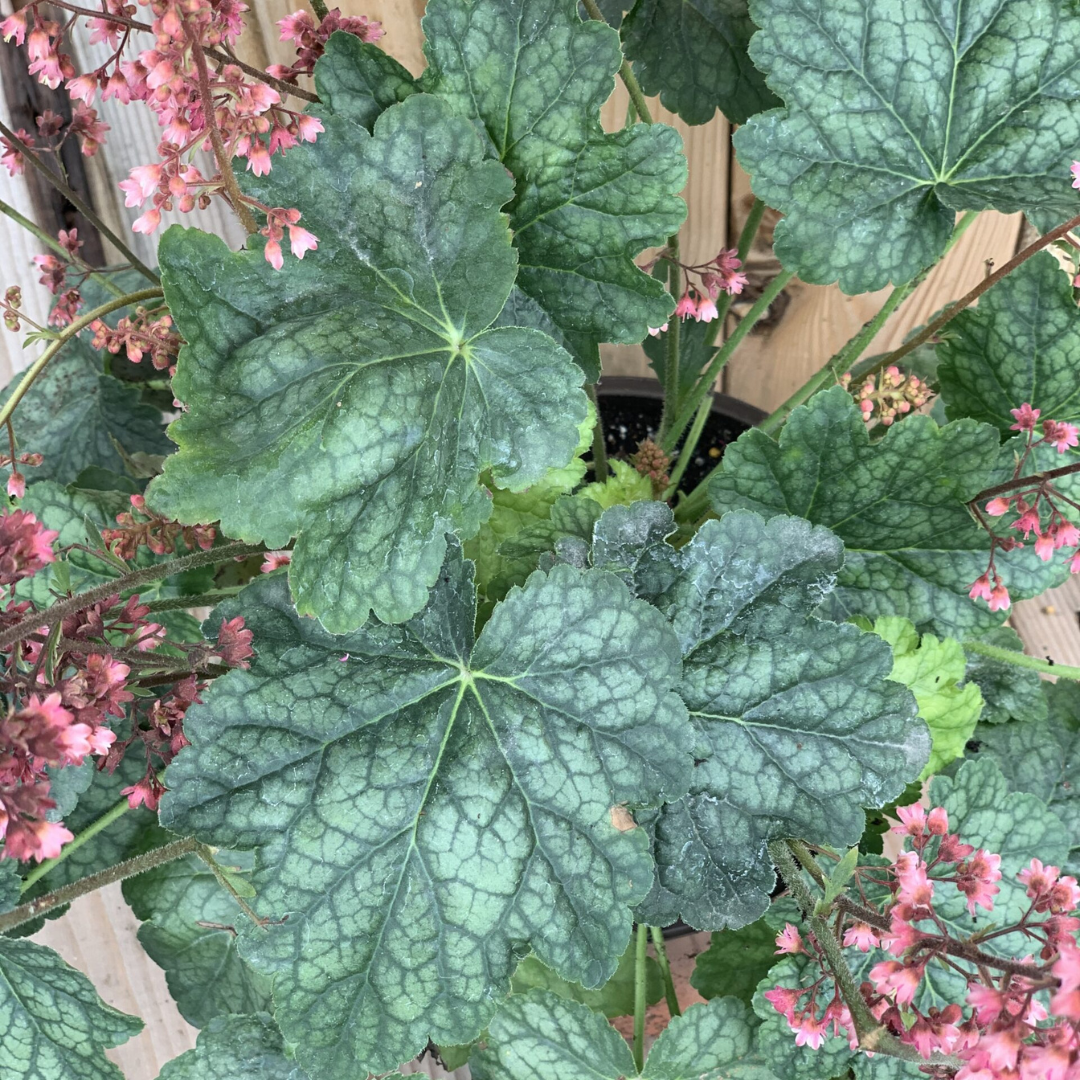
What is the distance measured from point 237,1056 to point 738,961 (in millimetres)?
523

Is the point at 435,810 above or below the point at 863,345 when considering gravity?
below

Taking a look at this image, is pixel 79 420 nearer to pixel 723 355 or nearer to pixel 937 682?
pixel 723 355

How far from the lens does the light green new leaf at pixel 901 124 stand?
2.80 ft

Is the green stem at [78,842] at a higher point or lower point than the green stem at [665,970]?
higher

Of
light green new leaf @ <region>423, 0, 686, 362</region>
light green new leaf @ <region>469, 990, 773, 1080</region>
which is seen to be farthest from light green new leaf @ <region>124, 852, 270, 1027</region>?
light green new leaf @ <region>423, 0, 686, 362</region>

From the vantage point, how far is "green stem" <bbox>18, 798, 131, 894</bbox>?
2.87ft

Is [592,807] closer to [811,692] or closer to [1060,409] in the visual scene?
[811,692]

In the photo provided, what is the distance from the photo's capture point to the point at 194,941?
1.10 metres

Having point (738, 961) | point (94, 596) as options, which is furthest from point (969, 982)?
point (94, 596)

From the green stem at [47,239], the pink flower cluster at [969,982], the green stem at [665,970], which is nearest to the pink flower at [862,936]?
the pink flower cluster at [969,982]

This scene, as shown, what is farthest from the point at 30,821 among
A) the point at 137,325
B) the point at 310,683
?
the point at 137,325

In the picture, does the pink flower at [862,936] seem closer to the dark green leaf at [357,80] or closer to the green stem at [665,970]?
the green stem at [665,970]

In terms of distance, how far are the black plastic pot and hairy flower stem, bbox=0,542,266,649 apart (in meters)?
0.81

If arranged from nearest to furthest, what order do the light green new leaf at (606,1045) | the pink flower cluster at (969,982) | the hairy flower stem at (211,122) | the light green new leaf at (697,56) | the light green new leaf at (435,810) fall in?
1. the pink flower cluster at (969,982)
2. the hairy flower stem at (211,122)
3. the light green new leaf at (435,810)
4. the light green new leaf at (606,1045)
5. the light green new leaf at (697,56)
